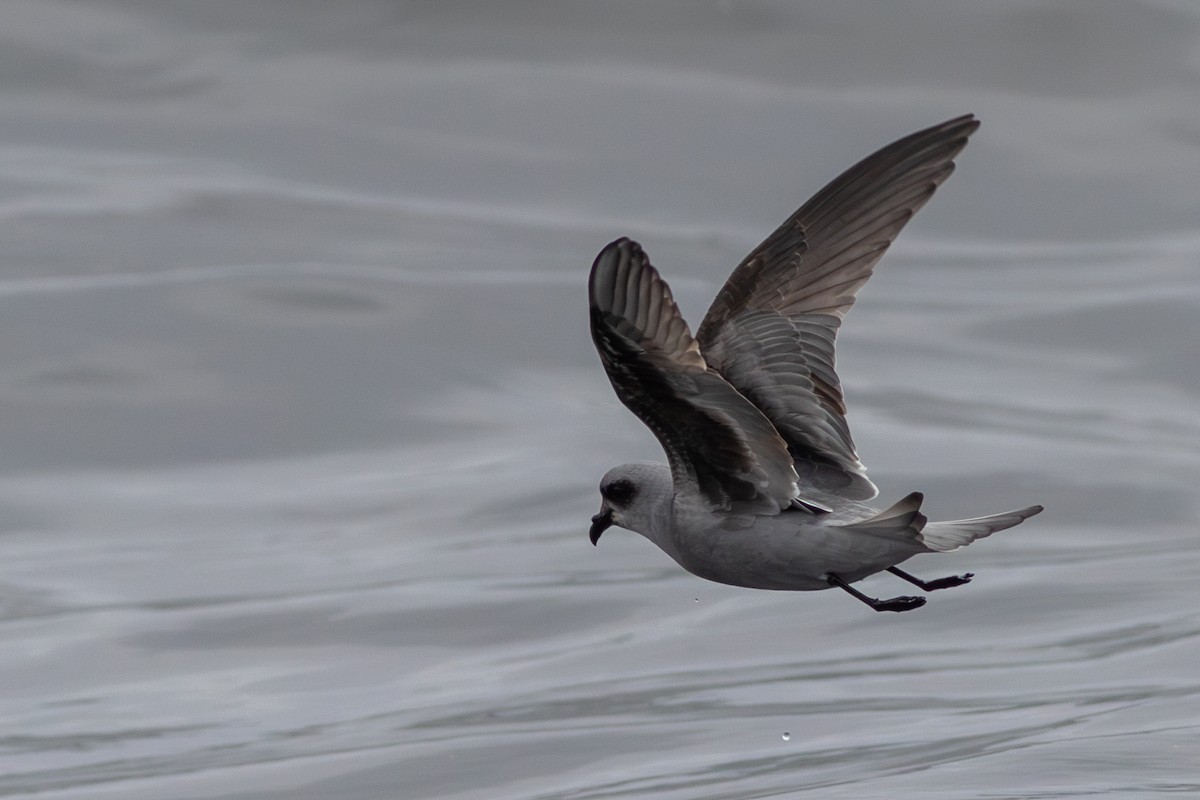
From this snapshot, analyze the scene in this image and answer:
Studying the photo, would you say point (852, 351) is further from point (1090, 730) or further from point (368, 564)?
point (1090, 730)

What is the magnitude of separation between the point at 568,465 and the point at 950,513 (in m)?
4.14

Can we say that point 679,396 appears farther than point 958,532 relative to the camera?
No

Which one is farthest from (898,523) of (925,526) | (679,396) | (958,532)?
(679,396)

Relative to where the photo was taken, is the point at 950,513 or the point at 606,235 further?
the point at 606,235

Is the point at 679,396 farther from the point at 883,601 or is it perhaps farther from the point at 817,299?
the point at 817,299

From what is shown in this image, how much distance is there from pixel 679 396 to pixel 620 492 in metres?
0.99

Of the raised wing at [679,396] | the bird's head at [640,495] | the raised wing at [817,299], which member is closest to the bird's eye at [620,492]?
the bird's head at [640,495]

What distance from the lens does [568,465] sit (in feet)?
67.7

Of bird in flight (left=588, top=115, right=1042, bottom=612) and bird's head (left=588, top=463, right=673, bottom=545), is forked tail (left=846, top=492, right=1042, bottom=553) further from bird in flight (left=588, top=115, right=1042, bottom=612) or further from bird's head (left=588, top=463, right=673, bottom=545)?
bird's head (left=588, top=463, right=673, bottom=545)

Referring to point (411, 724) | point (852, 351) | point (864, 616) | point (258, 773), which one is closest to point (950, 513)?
point (864, 616)

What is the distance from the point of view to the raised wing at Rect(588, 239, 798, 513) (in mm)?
5816

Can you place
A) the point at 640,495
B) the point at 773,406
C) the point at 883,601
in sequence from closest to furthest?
1. the point at 883,601
2. the point at 640,495
3. the point at 773,406

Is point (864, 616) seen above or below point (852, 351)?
below

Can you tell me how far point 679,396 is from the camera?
6289 millimetres
